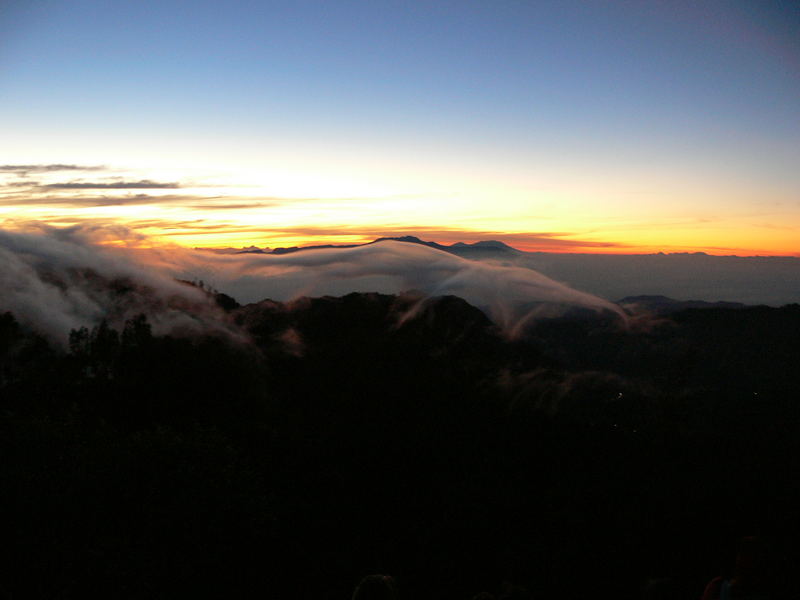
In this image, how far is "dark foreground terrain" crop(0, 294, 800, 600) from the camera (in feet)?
79.8

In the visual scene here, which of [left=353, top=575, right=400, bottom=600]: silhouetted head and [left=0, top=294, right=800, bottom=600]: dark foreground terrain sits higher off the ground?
[left=353, top=575, right=400, bottom=600]: silhouetted head

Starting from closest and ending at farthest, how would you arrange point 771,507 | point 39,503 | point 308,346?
point 39,503, point 771,507, point 308,346

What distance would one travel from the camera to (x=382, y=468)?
265 feet

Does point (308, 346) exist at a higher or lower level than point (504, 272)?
lower

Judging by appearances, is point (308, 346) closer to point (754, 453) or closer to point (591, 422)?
point (591, 422)

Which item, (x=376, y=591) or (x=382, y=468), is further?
(x=382, y=468)

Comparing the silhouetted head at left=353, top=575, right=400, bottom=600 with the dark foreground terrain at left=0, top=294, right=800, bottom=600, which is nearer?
the silhouetted head at left=353, top=575, right=400, bottom=600

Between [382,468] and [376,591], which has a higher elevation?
[376,591]

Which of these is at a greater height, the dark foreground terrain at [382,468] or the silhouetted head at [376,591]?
the silhouetted head at [376,591]

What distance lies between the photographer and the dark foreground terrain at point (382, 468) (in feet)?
79.8

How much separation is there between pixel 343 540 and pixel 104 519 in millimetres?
32261

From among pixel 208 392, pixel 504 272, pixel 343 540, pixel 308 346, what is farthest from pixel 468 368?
pixel 343 540

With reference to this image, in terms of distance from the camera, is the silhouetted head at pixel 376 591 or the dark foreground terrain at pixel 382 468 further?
the dark foreground terrain at pixel 382 468

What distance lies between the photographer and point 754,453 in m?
88.4
